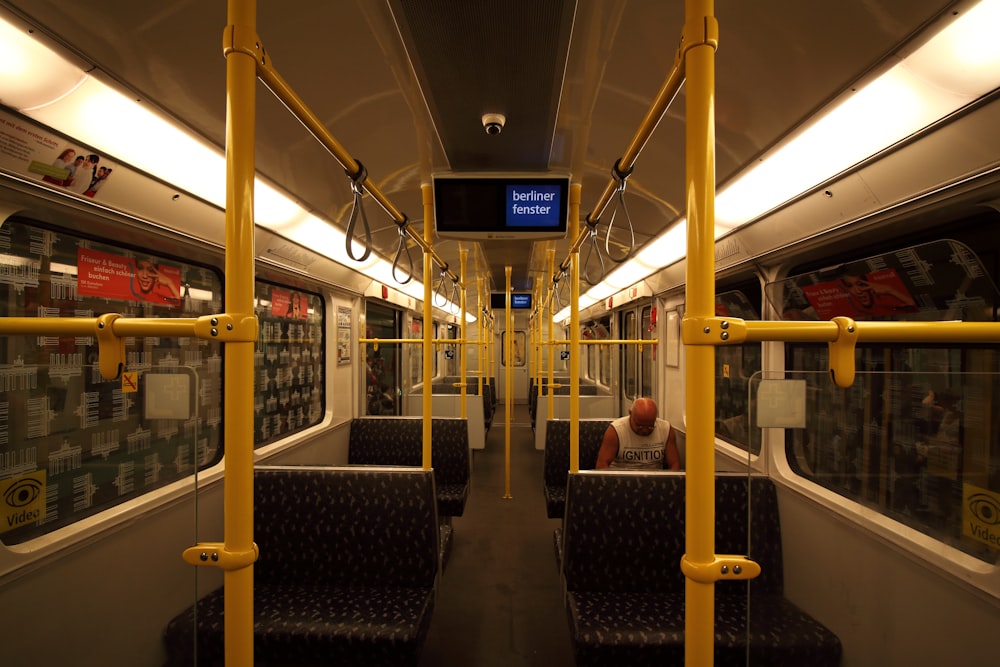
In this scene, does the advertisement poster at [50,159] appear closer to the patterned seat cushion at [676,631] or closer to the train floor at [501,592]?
the patterned seat cushion at [676,631]

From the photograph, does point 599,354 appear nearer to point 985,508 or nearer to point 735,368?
point 735,368

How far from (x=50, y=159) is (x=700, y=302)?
2.00 metres

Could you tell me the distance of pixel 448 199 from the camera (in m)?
2.51

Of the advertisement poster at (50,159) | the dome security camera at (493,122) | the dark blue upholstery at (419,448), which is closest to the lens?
the advertisement poster at (50,159)

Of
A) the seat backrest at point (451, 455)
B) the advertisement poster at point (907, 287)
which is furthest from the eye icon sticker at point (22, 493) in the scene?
the advertisement poster at point (907, 287)

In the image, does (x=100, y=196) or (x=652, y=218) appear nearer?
(x=100, y=196)

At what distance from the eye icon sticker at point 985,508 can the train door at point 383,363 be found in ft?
17.4

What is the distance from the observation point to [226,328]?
35.8 inches

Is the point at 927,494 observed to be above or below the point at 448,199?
below

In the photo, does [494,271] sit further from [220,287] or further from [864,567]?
[864,567]

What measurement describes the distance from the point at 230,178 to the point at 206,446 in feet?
8.27

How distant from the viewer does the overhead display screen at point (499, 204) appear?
2.49 m

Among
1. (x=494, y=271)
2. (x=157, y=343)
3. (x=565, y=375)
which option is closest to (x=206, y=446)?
(x=157, y=343)

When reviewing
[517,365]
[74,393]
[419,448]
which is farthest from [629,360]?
[517,365]
